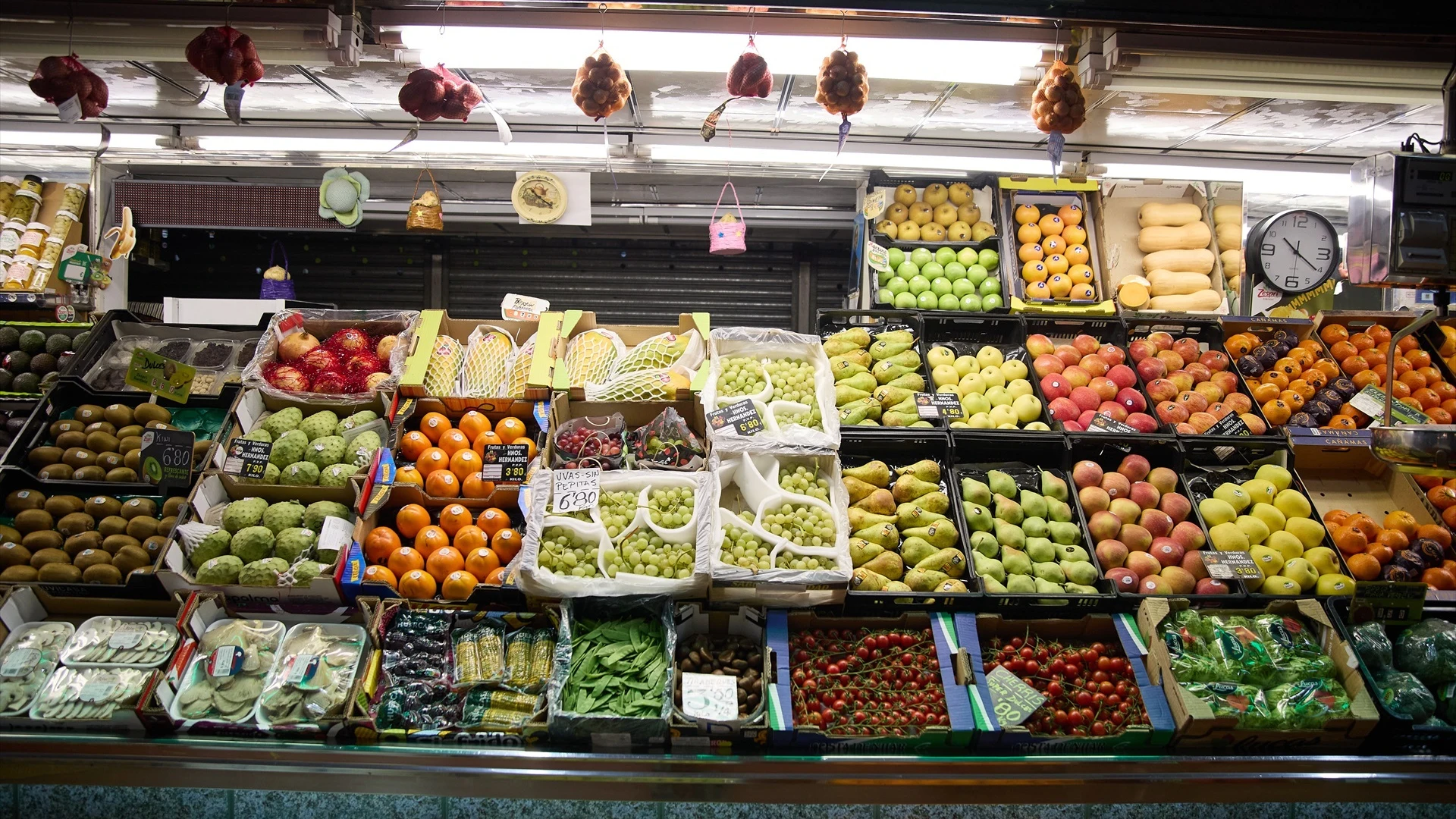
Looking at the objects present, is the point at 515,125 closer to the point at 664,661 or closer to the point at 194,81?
the point at 194,81

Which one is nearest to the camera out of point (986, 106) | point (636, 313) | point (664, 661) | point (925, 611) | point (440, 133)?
point (664, 661)

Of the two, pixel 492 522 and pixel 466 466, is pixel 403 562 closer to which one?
pixel 492 522

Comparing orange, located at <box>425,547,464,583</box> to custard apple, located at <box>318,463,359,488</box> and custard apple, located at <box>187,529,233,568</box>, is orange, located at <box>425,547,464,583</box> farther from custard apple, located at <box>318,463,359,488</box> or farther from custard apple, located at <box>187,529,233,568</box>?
custard apple, located at <box>187,529,233,568</box>

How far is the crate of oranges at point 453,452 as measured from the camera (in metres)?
3.36

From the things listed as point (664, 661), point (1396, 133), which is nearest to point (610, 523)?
point (664, 661)

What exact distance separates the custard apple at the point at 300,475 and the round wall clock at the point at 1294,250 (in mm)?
4694

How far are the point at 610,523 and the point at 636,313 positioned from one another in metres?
4.41

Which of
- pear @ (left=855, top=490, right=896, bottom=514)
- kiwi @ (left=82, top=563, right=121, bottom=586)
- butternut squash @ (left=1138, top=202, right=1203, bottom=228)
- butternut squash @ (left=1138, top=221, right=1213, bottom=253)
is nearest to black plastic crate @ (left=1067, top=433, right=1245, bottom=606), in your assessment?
pear @ (left=855, top=490, right=896, bottom=514)

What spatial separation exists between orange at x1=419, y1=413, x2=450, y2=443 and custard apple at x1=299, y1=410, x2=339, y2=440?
38 centimetres

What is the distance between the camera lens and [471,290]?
725 cm

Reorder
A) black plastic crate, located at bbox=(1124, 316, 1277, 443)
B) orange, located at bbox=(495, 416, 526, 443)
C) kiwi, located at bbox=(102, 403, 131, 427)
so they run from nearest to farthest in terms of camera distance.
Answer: orange, located at bbox=(495, 416, 526, 443)
kiwi, located at bbox=(102, 403, 131, 427)
black plastic crate, located at bbox=(1124, 316, 1277, 443)

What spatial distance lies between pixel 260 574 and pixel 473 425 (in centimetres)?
102

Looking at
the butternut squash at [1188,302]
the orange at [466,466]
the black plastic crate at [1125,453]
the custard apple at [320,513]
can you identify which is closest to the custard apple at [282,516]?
the custard apple at [320,513]

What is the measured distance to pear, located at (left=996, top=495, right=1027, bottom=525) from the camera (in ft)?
11.1
